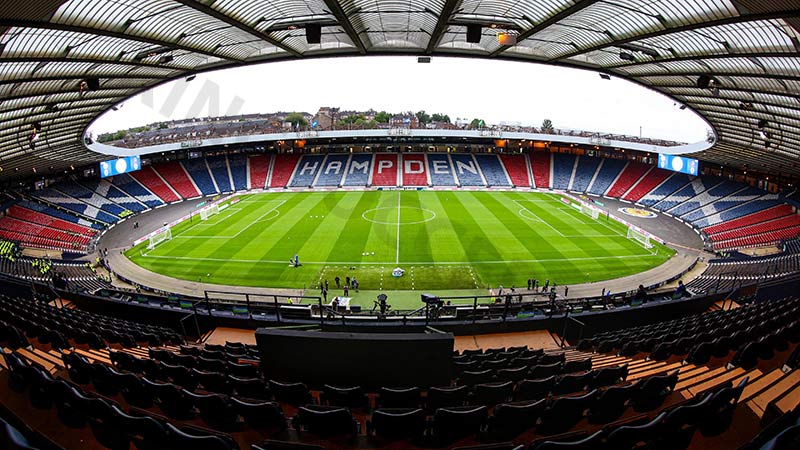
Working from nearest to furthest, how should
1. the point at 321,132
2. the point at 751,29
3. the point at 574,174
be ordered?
the point at 751,29 → the point at 574,174 → the point at 321,132

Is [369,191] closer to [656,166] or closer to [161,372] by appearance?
[656,166]

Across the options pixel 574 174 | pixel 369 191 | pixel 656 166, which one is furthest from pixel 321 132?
pixel 656 166

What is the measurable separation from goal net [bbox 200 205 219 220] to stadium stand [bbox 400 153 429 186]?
28.3 m

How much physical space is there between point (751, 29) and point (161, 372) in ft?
78.3

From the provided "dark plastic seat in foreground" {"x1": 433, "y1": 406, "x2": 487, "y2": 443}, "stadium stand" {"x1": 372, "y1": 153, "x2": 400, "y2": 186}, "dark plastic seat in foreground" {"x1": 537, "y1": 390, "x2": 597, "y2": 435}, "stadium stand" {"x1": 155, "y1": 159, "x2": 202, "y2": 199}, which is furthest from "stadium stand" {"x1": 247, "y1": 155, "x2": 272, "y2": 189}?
"dark plastic seat in foreground" {"x1": 537, "y1": 390, "x2": 597, "y2": 435}

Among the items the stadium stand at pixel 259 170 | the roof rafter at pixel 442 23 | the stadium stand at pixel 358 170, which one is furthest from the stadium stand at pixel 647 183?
the stadium stand at pixel 259 170

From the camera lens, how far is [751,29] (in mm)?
16031

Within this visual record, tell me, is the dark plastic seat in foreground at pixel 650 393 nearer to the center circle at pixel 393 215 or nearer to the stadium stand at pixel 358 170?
the center circle at pixel 393 215

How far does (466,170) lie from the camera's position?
67062mm

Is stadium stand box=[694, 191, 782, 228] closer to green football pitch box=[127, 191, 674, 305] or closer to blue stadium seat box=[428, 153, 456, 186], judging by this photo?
green football pitch box=[127, 191, 674, 305]

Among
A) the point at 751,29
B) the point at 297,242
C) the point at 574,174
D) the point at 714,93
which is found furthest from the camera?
the point at 574,174

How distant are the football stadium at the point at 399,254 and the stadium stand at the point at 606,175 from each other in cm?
59

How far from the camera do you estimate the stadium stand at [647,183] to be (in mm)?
55444

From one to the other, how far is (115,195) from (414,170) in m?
43.8
